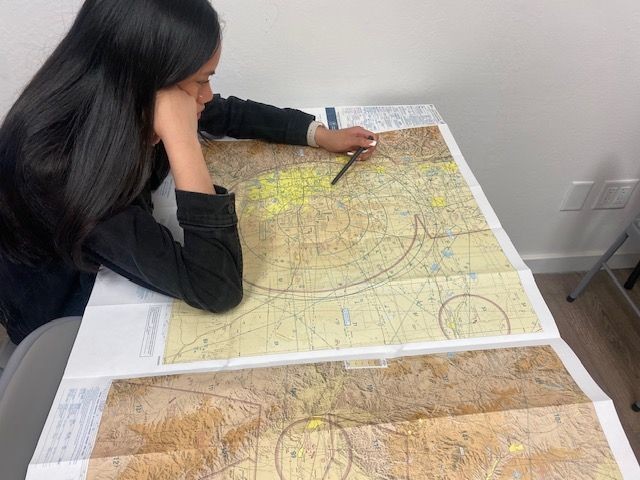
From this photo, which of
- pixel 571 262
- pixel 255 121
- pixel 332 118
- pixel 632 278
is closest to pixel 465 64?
pixel 332 118

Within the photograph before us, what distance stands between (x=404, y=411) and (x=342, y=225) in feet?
1.04

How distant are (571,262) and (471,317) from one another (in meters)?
1.12

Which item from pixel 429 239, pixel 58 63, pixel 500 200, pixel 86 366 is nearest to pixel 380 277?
pixel 429 239

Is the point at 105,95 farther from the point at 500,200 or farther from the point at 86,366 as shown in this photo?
the point at 500,200

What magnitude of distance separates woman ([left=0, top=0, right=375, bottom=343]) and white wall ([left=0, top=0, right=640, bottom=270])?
1.27ft

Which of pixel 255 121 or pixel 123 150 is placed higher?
pixel 123 150

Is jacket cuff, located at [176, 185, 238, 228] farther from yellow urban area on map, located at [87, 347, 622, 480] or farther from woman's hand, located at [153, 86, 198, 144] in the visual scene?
yellow urban area on map, located at [87, 347, 622, 480]

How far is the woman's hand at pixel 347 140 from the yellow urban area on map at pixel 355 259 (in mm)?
18

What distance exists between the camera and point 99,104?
22.2 inches

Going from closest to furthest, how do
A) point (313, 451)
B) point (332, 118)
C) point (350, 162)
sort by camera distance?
point (313, 451)
point (350, 162)
point (332, 118)

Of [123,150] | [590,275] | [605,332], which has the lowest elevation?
[605,332]

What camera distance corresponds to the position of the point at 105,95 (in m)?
0.56

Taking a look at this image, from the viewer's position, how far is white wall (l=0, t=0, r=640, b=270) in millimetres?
938

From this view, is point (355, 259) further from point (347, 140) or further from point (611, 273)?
point (611, 273)
